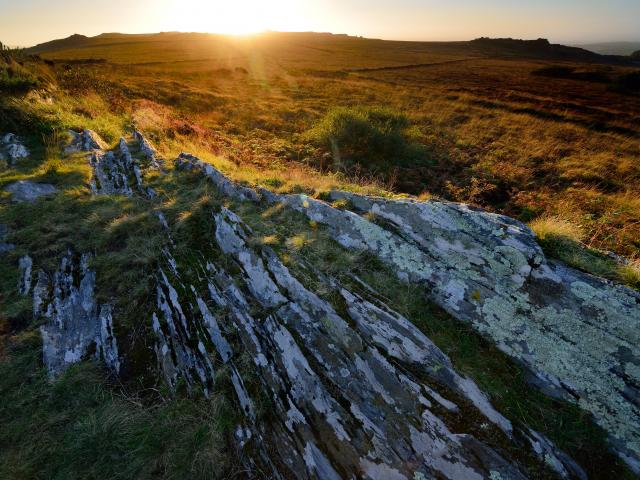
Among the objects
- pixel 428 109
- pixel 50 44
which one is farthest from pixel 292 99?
pixel 50 44

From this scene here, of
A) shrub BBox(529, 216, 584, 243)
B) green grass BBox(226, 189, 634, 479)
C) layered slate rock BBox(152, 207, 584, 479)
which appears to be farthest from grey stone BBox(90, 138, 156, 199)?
shrub BBox(529, 216, 584, 243)

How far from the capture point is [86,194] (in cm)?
823

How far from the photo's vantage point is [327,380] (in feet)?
12.6

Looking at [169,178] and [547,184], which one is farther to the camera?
[547,184]

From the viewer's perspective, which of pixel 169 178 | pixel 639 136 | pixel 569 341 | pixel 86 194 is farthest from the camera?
pixel 639 136

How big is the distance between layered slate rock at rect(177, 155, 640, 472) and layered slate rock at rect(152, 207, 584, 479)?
2.73ft

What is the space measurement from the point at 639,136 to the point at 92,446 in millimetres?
32612

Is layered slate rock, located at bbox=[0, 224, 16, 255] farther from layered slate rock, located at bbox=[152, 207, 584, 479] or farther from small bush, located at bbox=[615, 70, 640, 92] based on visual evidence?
small bush, located at bbox=[615, 70, 640, 92]

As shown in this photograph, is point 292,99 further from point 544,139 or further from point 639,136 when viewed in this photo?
point 639,136

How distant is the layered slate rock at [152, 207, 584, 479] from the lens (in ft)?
10.7

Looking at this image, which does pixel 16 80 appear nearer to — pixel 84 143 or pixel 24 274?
pixel 84 143

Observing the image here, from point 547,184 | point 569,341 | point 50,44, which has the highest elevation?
point 50,44

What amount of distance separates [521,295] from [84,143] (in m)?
14.2

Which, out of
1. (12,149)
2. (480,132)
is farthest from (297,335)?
(480,132)
